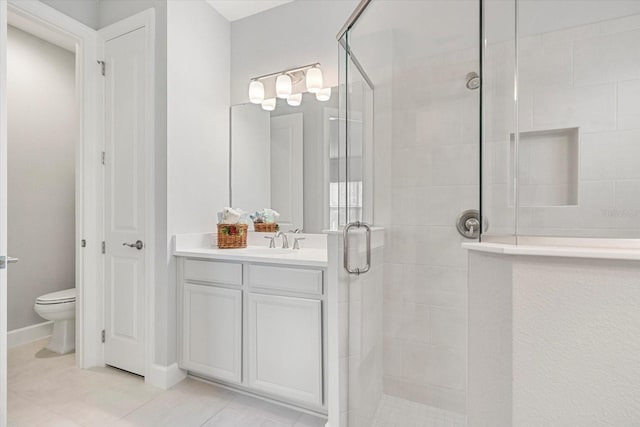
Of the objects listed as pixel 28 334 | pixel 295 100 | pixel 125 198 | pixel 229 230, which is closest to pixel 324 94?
pixel 295 100

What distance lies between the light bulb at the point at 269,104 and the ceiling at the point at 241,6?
0.69 meters

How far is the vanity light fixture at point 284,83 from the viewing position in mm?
2176

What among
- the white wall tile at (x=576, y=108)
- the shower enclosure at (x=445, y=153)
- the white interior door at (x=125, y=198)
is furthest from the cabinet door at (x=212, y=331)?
the white wall tile at (x=576, y=108)

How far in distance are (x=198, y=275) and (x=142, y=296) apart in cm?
45

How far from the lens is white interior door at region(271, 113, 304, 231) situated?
2256mm

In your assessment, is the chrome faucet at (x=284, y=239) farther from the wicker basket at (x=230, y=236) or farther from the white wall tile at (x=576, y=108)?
the white wall tile at (x=576, y=108)

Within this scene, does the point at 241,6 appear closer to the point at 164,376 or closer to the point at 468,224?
the point at 468,224

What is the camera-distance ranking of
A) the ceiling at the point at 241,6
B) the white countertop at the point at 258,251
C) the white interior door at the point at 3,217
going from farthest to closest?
the ceiling at the point at 241,6
the white countertop at the point at 258,251
the white interior door at the point at 3,217

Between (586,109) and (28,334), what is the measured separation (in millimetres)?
4108

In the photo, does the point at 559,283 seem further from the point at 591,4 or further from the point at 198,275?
the point at 198,275

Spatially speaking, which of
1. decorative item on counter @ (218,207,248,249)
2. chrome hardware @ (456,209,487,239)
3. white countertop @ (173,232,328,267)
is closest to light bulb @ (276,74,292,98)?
decorative item on counter @ (218,207,248,249)

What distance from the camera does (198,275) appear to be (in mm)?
1990

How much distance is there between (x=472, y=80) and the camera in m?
1.57

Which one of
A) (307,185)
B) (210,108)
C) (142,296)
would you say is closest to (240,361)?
(142,296)
